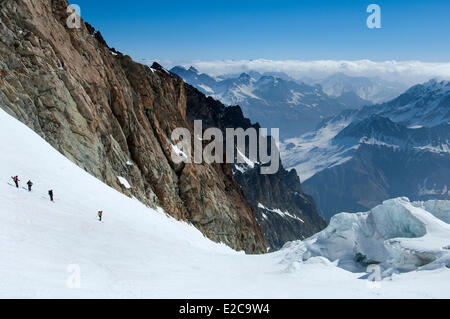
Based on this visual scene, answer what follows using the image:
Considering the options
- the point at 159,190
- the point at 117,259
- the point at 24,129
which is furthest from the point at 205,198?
the point at 117,259

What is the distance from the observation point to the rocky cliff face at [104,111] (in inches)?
1435

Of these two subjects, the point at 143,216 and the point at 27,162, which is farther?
the point at 143,216

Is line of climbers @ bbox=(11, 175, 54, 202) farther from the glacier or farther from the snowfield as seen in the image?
the glacier

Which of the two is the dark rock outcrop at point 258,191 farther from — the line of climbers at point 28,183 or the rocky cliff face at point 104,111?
the line of climbers at point 28,183

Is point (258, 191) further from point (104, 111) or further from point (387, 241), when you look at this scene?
point (387, 241)

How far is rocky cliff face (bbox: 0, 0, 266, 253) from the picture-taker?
120 feet

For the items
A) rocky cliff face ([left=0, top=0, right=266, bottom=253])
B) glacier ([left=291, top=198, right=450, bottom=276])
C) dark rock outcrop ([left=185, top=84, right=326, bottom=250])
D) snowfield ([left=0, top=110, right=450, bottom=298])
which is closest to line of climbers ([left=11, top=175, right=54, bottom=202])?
snowfield ([left=0, top=110, right=450, bottom=298])

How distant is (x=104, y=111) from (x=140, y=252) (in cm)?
2939

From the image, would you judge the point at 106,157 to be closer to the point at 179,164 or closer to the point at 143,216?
the point at 143,216

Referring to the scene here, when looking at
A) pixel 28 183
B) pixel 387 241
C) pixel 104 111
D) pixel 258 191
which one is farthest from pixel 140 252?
pixel 258 191

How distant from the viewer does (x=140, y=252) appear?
75.1ft

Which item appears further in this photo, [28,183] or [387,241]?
[387,241]
